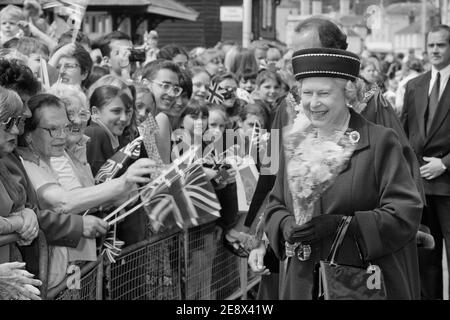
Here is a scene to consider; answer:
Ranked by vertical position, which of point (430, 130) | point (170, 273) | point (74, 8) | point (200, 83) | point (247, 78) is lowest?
point (170, 273)

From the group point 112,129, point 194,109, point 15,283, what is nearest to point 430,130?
point 194,109

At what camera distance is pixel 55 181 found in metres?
5.14

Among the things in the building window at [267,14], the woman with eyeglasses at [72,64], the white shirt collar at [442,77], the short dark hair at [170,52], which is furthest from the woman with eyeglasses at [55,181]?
the building window at [267,14]

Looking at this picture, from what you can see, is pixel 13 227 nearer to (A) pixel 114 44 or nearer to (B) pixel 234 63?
(A) pixel 114 44

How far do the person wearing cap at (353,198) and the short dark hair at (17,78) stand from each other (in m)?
1.54

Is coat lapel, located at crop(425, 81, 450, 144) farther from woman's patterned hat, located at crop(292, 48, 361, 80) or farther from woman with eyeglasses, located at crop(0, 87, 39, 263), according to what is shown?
woman with eyeglasses, located at crop(0, 87, 39, 263)

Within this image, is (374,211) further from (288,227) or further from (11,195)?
(11,195)

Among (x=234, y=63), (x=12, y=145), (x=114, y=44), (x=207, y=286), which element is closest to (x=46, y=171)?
(x=12, y=145)

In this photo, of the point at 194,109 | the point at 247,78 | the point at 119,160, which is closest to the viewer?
the point at 119,160

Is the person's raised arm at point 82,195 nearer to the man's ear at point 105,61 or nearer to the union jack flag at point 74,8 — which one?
the union jack flag at point 74,8

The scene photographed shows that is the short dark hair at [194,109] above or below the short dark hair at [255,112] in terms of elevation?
above

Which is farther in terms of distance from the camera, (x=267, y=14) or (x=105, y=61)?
(x=267, y=14)

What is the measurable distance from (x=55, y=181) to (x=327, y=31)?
169 centimetres

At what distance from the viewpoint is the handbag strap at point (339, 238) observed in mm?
4598
